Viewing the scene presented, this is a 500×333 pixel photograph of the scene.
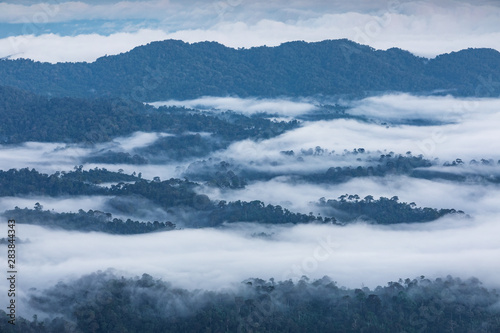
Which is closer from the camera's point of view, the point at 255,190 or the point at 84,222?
the point at 84,222

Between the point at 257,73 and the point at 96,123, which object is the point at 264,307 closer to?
the point at 96,123

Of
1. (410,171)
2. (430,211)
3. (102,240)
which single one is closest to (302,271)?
(102,240)

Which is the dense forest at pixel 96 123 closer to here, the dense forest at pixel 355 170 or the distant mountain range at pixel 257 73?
the dense forest at pixel 355 170

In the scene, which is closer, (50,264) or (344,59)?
(50,264)

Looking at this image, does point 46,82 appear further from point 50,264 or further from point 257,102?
point 50,264

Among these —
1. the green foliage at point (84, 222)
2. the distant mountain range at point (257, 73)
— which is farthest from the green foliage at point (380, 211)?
the distant mountain range at point (257, 73)

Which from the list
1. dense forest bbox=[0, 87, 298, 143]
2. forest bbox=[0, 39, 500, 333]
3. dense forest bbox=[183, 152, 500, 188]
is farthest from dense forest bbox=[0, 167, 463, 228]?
dense forest bbox=[0, 87, 298, 143]

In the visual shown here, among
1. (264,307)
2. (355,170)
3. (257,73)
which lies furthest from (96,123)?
(264,307)
